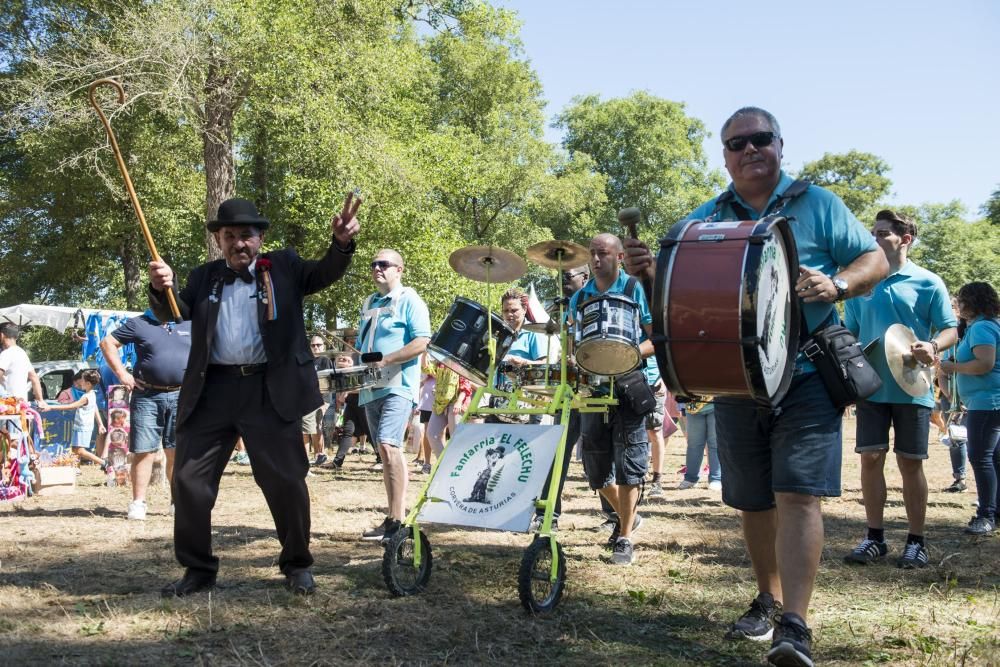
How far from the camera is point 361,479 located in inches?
467

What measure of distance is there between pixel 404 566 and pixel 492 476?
67 centimetres

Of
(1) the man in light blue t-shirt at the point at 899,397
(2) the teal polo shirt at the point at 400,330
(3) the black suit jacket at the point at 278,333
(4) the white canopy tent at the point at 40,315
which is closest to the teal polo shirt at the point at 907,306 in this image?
(1) the man in light blue t-shirt at the point at 899,397

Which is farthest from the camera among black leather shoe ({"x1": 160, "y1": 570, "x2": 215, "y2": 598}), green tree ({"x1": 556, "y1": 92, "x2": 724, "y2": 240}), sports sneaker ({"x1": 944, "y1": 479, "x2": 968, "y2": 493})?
green tree ({"x1": 556, "y1": 92, "x2": 724, "y2": 240})

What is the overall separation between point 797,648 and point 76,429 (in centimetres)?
1285

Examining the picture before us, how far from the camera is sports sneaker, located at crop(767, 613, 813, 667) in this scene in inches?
135

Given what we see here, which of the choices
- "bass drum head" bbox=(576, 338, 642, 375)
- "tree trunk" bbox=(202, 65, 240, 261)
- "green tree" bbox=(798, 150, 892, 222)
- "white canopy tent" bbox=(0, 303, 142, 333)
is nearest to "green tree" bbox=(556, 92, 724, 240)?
"green tree" bbox=(798, 150, 892, 222)

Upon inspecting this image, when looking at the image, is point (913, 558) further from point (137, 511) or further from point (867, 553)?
point (137, 511)

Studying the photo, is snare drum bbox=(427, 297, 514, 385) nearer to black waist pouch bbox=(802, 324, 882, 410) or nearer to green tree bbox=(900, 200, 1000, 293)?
black waist pouch bbox=(802, 324, 882, 410)

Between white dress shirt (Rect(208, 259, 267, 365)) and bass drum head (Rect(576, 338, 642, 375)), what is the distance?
1.74 m

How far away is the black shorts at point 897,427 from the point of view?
19.5ft

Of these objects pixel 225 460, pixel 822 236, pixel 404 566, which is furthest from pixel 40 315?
pixel 822 236

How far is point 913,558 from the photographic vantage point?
19.2ft

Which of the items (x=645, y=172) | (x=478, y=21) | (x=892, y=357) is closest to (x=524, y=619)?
(x=892, y=357)

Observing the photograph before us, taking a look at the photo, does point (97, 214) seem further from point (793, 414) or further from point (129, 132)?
point (793, 414)
